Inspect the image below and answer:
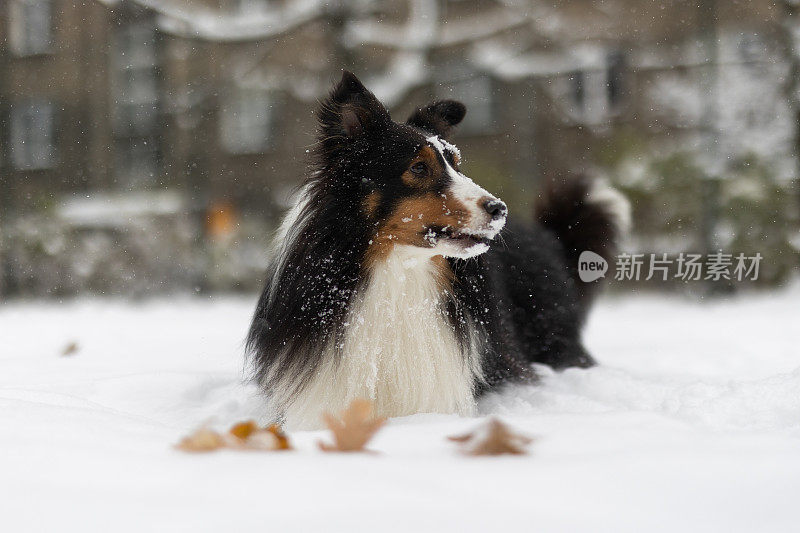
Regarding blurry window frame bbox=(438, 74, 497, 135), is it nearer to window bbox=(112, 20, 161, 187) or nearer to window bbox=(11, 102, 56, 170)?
window bbox=(112, 20, 161, 187)

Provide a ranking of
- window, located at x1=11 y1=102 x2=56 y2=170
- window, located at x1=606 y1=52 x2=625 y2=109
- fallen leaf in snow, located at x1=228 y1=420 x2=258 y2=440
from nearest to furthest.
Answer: fallen leaf in snow, located at x1=228 y1=420 x2=258 y2=440
window, located at x1=606 y1=52 x2=625 y2=109
window, located at x1=11 y1=102 x2=56 y2=170

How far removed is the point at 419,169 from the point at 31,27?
15115mm

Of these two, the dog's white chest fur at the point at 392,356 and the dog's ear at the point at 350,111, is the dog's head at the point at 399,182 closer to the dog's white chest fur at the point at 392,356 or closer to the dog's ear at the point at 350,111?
the dog's ear at the point at 350,111

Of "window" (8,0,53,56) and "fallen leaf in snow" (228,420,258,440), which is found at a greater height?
"window" (8,0,53,56)

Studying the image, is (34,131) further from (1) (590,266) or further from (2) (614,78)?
(1) (590,266)

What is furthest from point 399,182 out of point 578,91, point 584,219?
point 578,91

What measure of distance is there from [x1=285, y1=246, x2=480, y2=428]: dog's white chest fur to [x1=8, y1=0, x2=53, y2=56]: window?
47.9 ft

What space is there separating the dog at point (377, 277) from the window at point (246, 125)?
11.3 meters

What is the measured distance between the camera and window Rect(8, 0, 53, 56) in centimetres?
1471

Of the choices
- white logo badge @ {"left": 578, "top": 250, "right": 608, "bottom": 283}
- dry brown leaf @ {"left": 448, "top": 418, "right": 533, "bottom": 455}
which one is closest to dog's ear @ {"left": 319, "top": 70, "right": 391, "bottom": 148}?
dry brown leaf @ {"left": 448, "top": 418, "right": 533, "bottom": 455}

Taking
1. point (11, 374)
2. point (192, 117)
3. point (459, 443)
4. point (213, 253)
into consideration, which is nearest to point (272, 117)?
point (192, 117)

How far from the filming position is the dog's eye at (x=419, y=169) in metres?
2.99

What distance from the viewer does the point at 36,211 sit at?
1080cm

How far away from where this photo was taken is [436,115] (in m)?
3.55
